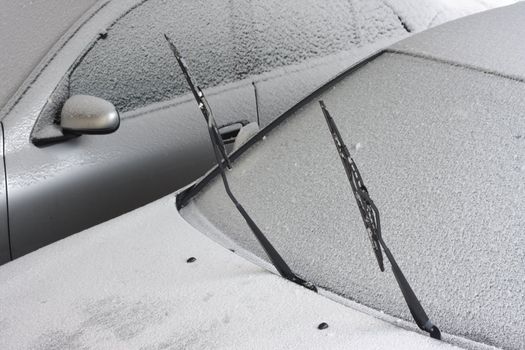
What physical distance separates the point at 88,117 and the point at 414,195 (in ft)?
4.03

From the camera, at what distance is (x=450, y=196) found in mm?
1428

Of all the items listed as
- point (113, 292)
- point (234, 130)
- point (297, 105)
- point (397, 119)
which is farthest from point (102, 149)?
point (397, 119)

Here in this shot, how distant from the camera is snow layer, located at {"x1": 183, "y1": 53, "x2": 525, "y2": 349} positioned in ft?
4.22

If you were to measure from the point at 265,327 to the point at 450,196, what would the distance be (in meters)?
0.47

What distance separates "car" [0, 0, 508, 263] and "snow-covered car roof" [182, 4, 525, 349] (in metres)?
0.67

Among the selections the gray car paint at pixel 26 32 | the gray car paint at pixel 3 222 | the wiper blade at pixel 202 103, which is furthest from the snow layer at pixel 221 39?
the wiper blade at pixel 202 103

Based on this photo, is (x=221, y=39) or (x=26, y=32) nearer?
(x=26, y=32)

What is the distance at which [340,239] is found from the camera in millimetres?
1484

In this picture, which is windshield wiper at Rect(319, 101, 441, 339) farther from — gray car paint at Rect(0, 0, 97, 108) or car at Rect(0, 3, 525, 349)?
gray car paint at Rect(0, 0, 97, 108)

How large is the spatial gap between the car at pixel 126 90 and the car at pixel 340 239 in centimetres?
52

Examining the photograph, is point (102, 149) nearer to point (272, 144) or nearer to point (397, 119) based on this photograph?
point (272, 144)

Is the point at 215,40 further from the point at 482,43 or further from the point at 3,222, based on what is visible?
the point at 482,43

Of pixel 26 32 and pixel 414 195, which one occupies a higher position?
pixel 26 32

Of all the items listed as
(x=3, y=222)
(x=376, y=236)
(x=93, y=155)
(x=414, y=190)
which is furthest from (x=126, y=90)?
(x=376, y=236)
